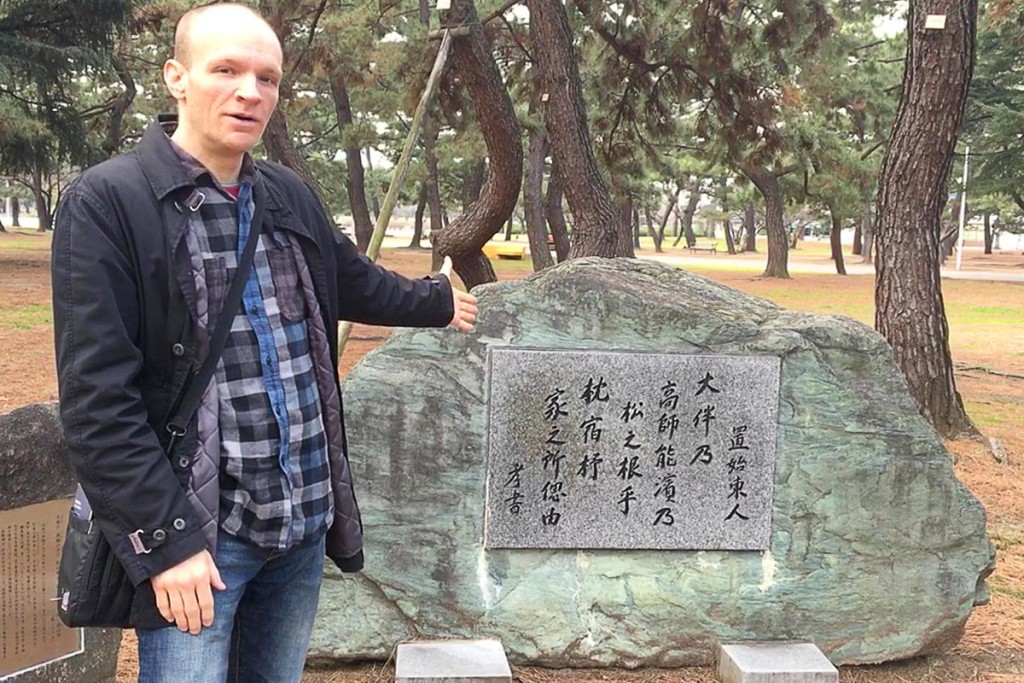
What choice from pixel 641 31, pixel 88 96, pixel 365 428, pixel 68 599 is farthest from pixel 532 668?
pixel 88 96

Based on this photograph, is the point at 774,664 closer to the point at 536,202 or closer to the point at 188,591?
the point at 188,591

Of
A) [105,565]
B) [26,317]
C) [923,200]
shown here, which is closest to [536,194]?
[26,317]

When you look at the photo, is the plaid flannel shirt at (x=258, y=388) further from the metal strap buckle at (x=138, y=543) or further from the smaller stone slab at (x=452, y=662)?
the smaller stone slab at (x=452, y=662)

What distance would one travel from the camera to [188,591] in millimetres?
1355

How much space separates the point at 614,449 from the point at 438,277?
1.27 m

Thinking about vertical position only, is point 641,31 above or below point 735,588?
above

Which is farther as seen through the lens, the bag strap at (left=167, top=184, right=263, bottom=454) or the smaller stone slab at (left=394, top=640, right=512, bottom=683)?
the smaller stone slab at (left=394, top=640, right=512, bottom=683)

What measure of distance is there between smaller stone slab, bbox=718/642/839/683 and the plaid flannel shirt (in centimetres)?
194

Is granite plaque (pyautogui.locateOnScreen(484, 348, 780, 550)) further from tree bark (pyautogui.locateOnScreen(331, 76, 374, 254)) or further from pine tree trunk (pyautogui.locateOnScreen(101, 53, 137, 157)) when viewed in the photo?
pine tree trunk (pyautogui.locateOnScreen(101, 53, 137, 157))

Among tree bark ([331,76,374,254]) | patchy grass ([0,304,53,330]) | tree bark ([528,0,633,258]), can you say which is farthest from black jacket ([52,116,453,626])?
tree bark ([331,76,374,254])

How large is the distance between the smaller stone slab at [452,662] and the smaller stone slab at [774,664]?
2.41 feet

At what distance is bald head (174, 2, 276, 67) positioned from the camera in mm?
1412

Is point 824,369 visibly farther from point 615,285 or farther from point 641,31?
point 641,31

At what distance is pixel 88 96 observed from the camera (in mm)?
22406
